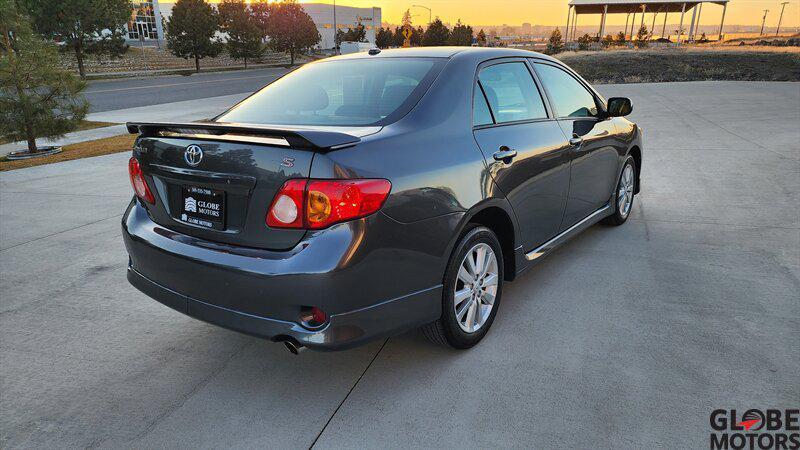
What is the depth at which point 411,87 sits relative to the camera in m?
3.12

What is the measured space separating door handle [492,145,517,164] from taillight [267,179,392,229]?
3.50 feet

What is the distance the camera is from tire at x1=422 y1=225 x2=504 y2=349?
9.57ft

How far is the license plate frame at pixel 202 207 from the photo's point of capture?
2598 millimetres

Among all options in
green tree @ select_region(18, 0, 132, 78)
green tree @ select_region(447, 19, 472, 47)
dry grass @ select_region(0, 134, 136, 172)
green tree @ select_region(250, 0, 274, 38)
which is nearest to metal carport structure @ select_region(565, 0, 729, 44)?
green tree @ select_region(447, 19, 472, 47)

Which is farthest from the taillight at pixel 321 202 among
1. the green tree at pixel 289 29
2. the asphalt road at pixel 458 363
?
the green tree at pixel 289 29

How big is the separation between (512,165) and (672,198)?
12.8 ft

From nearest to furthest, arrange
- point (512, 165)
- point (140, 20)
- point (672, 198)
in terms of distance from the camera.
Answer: point (512, 165), point (672, 198), point (140, 20)

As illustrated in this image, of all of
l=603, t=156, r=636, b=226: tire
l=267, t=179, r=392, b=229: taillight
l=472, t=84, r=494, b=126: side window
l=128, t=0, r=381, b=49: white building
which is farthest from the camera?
l=128, t=0, r=381, b=49: white building

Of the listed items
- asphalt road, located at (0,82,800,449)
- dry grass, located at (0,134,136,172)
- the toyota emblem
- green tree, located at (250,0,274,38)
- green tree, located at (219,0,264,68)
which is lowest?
dry grass, located at (0,134,136,172)

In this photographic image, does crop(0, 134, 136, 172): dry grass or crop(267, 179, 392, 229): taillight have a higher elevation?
crop(267, 179, 392, 229): taillight

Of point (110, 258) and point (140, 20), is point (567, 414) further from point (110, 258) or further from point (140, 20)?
point (140, 20)

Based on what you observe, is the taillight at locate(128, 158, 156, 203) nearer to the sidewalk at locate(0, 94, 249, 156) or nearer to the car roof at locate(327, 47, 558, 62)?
the car roof at locate(327, 47, 558, 62)

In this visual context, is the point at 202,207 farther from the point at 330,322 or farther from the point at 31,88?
the point at 31,88

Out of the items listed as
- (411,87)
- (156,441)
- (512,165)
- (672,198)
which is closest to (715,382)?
(512,165)
